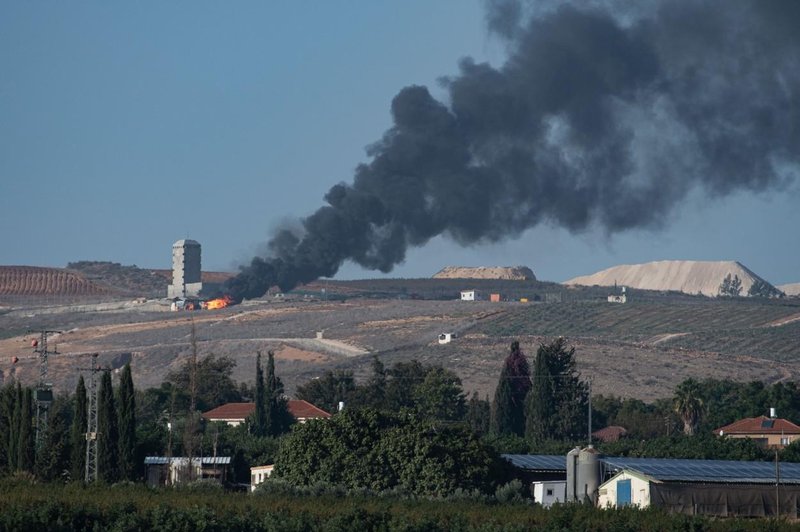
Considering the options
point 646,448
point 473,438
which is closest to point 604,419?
point 646,448

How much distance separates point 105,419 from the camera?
252ft

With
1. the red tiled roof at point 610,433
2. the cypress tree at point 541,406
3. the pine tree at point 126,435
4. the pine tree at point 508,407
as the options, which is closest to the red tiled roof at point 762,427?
the red tiled roof at point 610,433

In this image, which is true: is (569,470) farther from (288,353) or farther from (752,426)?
(288,353)

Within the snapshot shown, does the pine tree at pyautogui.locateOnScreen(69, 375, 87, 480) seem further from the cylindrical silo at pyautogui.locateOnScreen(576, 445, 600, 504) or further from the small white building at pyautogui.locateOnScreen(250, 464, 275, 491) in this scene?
the cylindrical silo at pyautogui.locateOnScreen(576, 445, 600, 504)

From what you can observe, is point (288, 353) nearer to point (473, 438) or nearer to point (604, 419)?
point (604, 419)

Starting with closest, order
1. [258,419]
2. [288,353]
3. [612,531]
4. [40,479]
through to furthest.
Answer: [612,531] < [40,479] < [258,419] < [288,353]

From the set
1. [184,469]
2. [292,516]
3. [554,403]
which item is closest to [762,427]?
[554,403]

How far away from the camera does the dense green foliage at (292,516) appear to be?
5253 centimetres

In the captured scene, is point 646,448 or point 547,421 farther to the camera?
point 547,421

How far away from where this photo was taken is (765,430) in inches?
4638

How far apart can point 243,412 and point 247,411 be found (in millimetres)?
383

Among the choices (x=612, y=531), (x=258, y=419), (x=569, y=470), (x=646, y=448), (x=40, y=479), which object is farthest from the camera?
(x=258, y=419)

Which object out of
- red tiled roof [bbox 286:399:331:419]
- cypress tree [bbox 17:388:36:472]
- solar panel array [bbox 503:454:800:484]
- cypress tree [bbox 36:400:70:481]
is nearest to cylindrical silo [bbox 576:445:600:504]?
solar panel array [bbox 503:454:800:484]

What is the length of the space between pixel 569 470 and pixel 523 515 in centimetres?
1465
